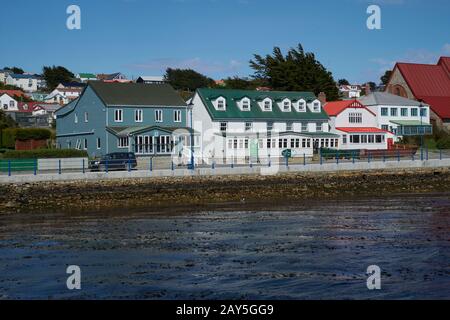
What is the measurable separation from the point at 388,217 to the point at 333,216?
252cm

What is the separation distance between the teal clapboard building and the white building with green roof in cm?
248

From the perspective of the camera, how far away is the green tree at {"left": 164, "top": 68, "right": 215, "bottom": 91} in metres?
165

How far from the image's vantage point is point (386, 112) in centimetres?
7438

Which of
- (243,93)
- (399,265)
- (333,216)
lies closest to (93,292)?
(399,265)

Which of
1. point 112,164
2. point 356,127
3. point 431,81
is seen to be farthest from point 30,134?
point 431,81

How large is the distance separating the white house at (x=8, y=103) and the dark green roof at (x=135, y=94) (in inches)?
2720

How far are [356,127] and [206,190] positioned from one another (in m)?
33.4

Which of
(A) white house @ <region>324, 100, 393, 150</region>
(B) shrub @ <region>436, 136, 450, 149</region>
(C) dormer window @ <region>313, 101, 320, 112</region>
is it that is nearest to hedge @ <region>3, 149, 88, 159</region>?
(C) dormer window @ <region>313, 101, 320, 112</region>

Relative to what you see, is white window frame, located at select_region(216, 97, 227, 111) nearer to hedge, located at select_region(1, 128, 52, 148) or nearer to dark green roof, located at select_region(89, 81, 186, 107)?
dark green roof, located at select_region(89, 81, 186, 107)

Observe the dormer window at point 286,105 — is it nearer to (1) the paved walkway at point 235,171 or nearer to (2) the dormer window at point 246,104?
(2) the dormer window at point 246,104

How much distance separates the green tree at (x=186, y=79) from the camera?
165m

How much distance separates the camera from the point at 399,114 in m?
75.6
